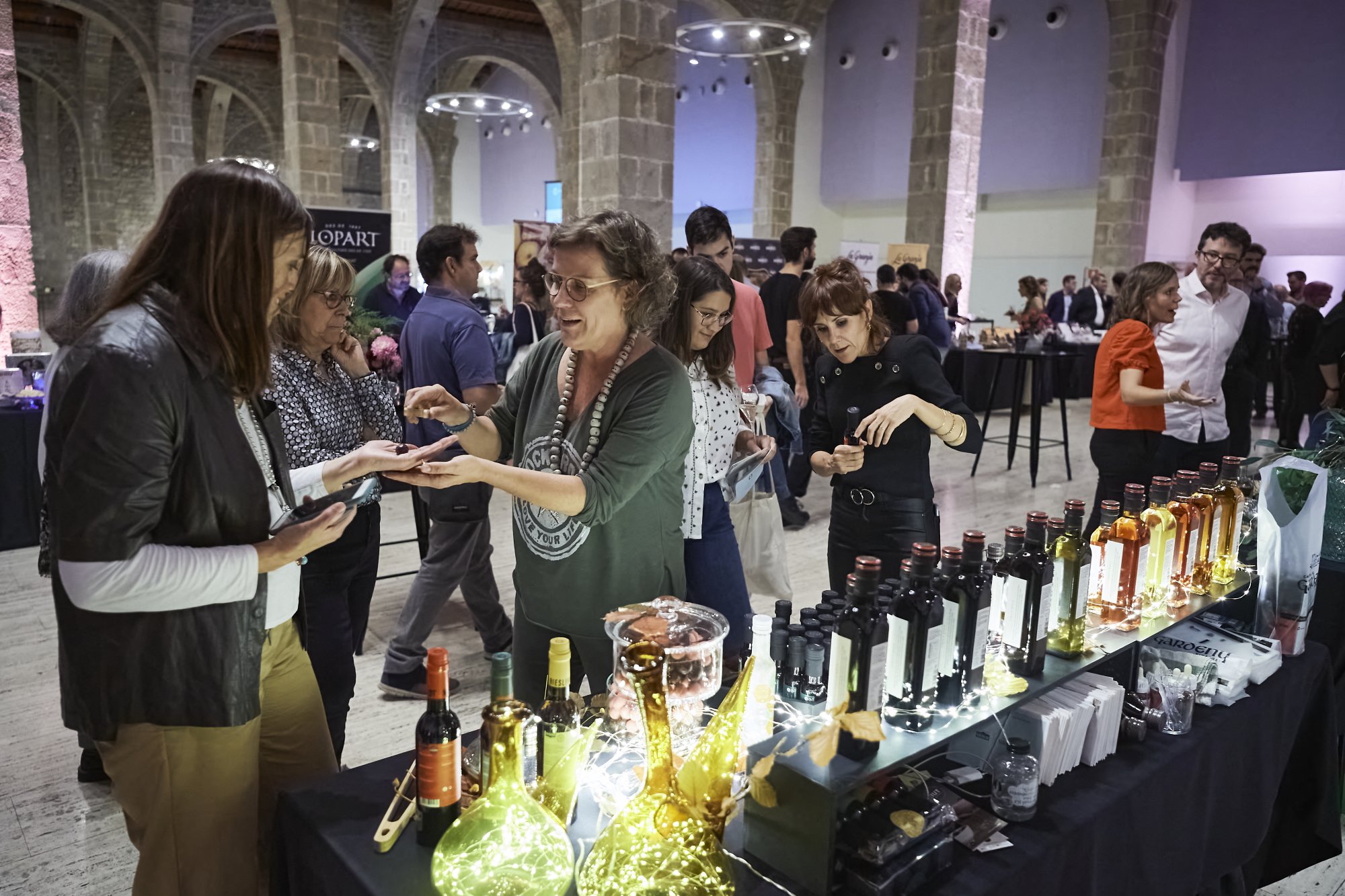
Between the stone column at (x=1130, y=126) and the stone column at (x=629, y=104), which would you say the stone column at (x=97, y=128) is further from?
the stone column at (x=1130, y=126)

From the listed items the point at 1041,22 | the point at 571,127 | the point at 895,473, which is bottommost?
the point at 895,473

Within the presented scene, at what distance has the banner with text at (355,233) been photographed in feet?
21.1

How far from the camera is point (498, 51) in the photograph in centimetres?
1659

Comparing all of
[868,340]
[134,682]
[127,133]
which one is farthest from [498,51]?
[134,682]

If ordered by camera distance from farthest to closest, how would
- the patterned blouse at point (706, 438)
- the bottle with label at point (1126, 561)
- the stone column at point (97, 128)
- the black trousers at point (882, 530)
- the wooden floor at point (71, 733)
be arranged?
the stone column at point (97, 128) < the black trousers at point (882, 530) < the patterned blouse at point (706, 438) < the wooden floor at point (71, 733) < the bottle with label at point (1126, 561)

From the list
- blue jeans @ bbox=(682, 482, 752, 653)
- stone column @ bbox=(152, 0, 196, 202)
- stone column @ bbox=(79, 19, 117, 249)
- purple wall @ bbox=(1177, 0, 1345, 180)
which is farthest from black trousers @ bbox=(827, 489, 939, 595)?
stone column @ bbox=(79, 19, 117, 249)

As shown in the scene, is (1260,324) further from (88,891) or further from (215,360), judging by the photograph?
(88,891)

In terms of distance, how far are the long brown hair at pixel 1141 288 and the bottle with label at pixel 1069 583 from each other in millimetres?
2319

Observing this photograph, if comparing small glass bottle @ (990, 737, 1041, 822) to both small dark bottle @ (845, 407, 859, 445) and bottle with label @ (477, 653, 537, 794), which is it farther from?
small dark bottle @ (845, 407, 859, 445)

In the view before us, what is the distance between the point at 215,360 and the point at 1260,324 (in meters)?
5.27

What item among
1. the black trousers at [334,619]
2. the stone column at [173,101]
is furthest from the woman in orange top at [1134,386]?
the stone column at [173,101]

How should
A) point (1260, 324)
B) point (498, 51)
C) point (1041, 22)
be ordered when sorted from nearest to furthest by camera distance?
point (1260, 324)
point (1041, 22)
point (498, 51)

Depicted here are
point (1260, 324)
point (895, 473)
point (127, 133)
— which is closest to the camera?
point (895, 473)

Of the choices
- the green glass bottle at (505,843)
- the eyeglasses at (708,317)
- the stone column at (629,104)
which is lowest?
the green glass bottle at (505,843)
